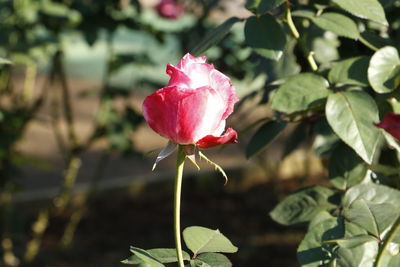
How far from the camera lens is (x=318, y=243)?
1.04m

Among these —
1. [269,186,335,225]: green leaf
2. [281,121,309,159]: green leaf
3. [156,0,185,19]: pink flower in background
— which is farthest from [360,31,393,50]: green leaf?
[156,0,185,19]: pink flower in background

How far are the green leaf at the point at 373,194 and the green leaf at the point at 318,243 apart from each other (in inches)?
3.0

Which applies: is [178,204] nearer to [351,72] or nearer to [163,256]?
[163,256]

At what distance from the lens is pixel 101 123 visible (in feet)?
11.0

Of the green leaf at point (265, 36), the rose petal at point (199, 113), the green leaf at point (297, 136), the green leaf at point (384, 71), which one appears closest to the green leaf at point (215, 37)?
the green leaf at point (265, 36)

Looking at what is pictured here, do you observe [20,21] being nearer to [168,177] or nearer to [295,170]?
[168,177]

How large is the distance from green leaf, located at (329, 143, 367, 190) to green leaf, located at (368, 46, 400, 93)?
174 mm

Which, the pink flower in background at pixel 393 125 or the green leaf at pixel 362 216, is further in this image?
the green leaf at pixel 362 216

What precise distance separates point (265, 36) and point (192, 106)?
0.40 meters

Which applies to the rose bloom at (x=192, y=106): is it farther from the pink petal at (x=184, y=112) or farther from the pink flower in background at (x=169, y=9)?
the pink flower in background at (x=169, y=9)

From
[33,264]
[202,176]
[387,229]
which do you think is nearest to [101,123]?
[33,264]

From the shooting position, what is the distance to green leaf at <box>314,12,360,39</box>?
124 cm

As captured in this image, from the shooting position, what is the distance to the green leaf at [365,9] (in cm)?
114

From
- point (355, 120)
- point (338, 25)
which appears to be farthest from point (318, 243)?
point (338, 25)
